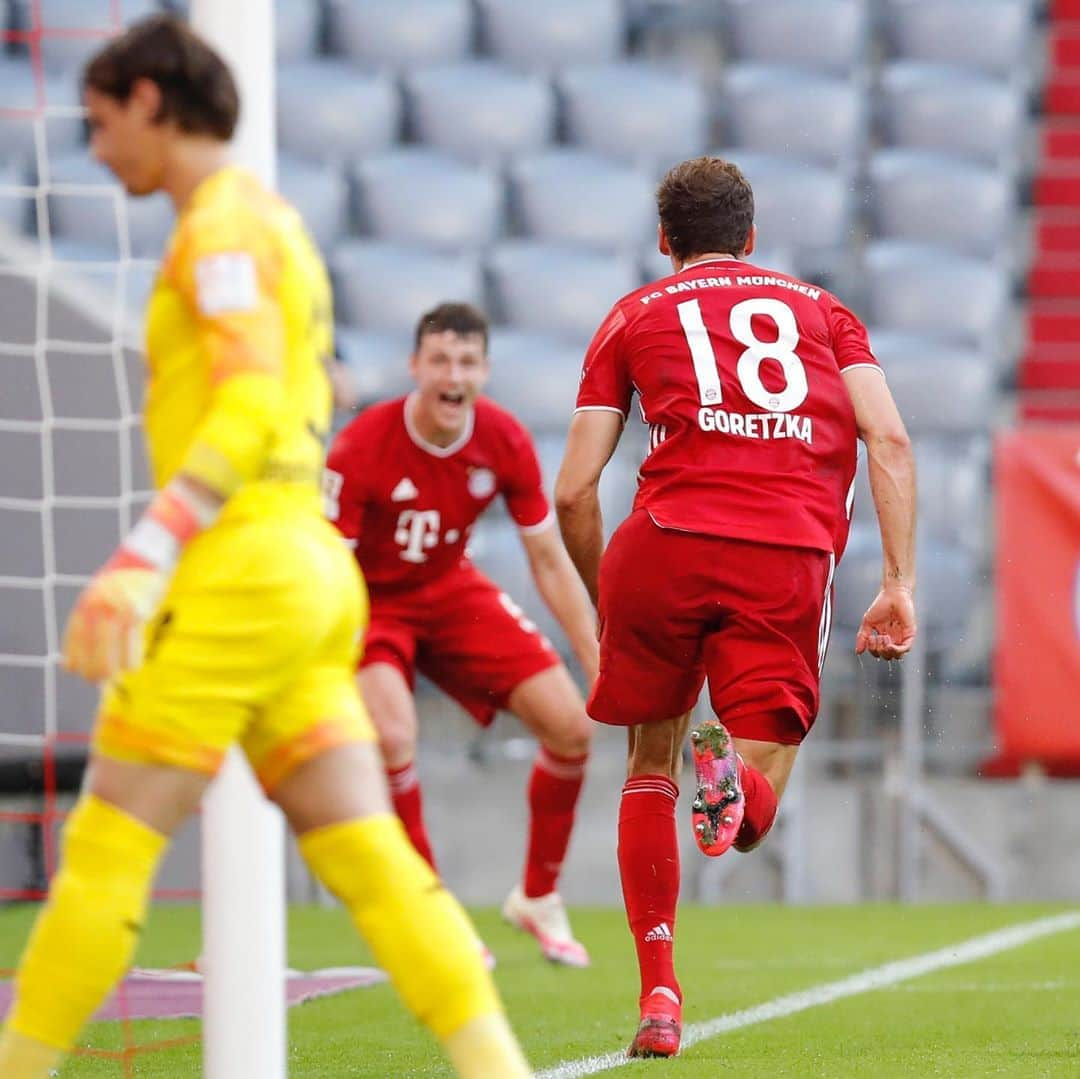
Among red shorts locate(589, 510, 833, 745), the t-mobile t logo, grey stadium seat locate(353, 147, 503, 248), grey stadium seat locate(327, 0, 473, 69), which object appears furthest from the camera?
grey stadium seat locate(327, 0, 473, 69)

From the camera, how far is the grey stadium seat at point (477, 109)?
11.1 meters

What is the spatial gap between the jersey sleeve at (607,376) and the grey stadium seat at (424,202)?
6.68 meters

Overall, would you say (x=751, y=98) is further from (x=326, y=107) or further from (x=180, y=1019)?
(x=180, y=1019)

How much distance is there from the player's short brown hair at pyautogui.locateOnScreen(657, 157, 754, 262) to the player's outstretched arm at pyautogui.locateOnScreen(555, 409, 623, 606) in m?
0.41

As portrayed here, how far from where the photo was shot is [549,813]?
6.38 metres

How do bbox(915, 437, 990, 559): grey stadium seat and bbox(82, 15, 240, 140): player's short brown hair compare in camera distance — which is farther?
bbox(915, 437, 990, 559): grey stadium seat

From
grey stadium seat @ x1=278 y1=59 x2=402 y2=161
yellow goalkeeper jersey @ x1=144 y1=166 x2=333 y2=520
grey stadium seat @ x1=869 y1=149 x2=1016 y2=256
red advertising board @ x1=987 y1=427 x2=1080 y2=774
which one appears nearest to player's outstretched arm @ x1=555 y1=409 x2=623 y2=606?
yellow goalkeeper jersey @ x1=144 y1=166 x2=333 y2=520

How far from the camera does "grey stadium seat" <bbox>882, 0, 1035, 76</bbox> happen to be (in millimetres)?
11297

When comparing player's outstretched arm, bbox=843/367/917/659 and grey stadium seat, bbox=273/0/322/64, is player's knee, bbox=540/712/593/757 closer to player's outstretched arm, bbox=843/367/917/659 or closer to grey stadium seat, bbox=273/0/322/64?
player's outstretched arm, bbox=843/367/917/659

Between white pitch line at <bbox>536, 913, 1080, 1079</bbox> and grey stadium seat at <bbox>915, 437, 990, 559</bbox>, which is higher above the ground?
grey stadium seat at <bbox>915, 437, 990, 559</bbox>

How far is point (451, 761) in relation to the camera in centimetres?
880

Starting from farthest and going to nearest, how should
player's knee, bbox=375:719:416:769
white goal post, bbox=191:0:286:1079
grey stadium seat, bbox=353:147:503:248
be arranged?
grey stadium seat, bbox=353:147:503:248 → player's knee, bbox=375:719:416:769 → white goal post, bbox=191:0:286:1079

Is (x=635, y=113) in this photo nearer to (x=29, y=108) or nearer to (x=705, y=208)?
(x=29, y=108)

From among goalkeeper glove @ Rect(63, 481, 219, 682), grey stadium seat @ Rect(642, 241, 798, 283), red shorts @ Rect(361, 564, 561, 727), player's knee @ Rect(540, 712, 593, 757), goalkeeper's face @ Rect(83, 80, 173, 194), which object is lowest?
player's knee @ Rect(540, 712, 593, 757)
